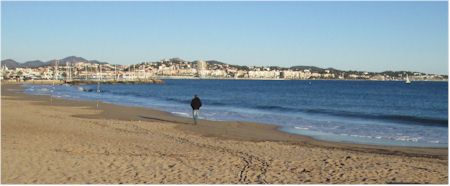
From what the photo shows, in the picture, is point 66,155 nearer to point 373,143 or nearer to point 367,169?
point 367,169

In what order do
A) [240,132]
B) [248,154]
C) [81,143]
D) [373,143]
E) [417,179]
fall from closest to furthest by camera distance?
[417,179] → [248,154] → [81,143] → [373,143] → [240,132]

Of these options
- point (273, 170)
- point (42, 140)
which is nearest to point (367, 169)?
point (273, 170)

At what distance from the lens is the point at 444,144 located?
1648cm

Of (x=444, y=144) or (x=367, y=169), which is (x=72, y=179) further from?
(x=444, y=144)

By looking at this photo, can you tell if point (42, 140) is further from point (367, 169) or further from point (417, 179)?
point (417, 179)

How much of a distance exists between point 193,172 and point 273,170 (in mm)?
1648

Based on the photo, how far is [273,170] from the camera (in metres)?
9.84

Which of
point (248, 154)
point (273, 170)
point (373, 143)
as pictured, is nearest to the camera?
point (273, 170)

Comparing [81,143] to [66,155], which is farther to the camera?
[81,143]

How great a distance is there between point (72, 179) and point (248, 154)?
475 centimetres

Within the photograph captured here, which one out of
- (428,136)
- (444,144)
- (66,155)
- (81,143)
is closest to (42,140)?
(81,143)

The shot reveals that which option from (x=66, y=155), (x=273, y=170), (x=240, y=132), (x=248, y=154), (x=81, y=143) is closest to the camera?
(x=273, y=170)

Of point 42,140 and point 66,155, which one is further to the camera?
point 42,140

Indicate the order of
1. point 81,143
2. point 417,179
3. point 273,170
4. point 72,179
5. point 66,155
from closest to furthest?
point 72,179 → point 417,179 → point 273,170 → point 66,155 → point 81,143
